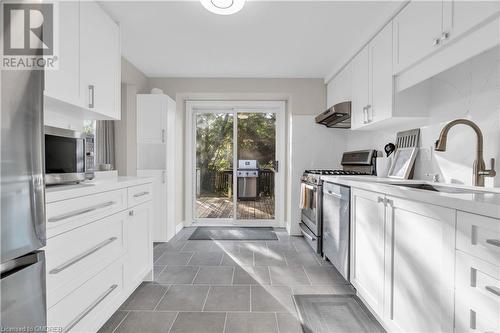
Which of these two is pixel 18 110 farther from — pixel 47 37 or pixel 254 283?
pixel 254 283

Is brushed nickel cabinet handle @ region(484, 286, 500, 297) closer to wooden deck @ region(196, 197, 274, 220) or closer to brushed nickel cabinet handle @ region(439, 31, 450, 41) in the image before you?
brushed nickel cabinet handle @ region(439, 31, 450, 41)

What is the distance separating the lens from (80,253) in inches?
53.4

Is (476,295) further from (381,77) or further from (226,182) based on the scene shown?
(226,182)

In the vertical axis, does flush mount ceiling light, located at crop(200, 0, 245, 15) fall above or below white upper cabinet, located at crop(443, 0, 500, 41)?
above

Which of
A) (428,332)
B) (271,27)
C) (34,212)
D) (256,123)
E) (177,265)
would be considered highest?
(271,27)

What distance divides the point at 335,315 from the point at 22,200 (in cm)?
196

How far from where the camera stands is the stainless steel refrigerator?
2.54 ft

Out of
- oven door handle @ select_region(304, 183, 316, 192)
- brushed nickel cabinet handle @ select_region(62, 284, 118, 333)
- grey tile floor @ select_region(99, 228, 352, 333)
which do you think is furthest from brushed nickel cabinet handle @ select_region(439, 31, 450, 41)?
brushed nickel cabinet handle @ select_region(62, 284, 118, 333)

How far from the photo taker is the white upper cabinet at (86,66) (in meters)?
1.68

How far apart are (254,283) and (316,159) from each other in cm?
220

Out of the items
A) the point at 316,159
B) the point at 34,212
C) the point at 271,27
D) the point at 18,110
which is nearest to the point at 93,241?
the point at 34,212

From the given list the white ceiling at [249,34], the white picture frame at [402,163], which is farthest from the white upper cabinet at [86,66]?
the white picture frame at [402,163]

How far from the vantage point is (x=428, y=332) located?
1.18 metres

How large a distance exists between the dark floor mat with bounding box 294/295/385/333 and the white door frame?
2.28 m
